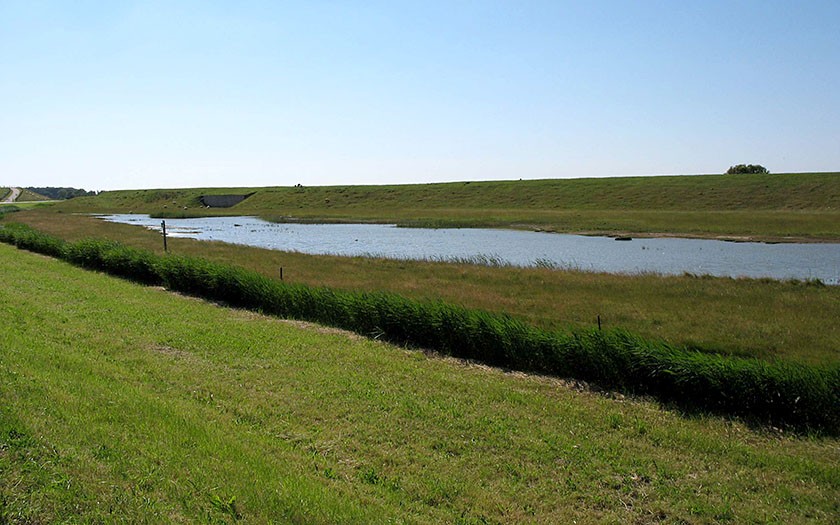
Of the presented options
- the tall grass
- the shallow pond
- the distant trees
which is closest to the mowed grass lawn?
the tall grass

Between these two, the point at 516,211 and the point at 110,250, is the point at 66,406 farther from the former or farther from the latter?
the point at 516,211

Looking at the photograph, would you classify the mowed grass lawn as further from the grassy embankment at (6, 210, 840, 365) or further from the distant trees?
the distant trees

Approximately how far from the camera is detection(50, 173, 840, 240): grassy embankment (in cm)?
6356

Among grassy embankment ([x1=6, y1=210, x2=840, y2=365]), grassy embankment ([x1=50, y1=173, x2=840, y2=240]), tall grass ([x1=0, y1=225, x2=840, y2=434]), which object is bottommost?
grassy embankment ([x1=6, y1=210, x2=840, y2=365])

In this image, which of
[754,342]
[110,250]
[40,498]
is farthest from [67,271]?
[754,342]

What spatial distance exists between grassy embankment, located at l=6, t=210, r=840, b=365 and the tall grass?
281 centimetres

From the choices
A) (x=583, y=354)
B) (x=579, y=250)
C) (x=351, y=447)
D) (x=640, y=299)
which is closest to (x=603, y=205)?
(x=579, y=250)

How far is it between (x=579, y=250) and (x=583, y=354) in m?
34.4

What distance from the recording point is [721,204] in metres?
86.5

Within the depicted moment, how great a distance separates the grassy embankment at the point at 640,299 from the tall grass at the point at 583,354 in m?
2.81

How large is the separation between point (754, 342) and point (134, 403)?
14.3m

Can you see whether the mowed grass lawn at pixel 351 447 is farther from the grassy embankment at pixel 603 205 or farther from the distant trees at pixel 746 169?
the distant trees at pixel 746 169

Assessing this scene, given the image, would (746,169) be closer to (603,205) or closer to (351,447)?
(603,205)

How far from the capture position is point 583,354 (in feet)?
40.2
